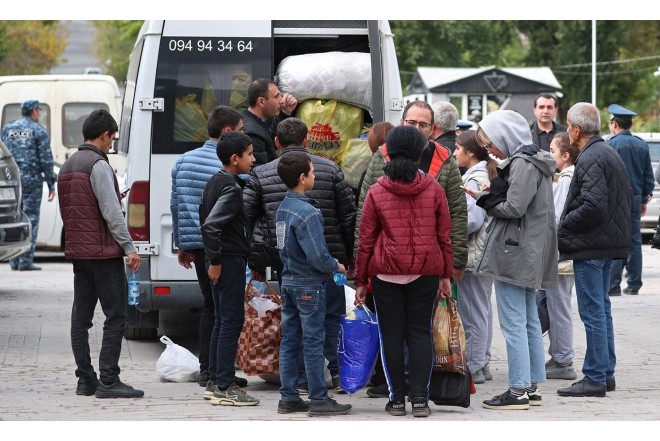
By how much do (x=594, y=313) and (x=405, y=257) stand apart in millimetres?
1621

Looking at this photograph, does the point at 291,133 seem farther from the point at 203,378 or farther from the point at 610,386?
the point at 610,386

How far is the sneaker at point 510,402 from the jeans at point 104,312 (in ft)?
7.87

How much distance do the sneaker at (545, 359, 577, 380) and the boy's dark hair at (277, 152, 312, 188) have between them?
2640 mm

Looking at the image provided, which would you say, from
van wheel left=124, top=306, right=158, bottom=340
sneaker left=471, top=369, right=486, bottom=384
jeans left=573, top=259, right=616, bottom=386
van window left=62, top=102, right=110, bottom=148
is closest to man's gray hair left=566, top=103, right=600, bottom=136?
jeans left=573, top=259, right=616, bottom=386

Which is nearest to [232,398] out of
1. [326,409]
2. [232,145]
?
[326,409]

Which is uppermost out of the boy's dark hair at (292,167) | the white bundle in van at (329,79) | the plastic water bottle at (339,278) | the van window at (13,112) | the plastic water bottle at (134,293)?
the van window at (13,112)

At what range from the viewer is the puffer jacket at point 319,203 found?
26.1 feet

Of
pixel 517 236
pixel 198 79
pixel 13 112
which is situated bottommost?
pixel 517 236

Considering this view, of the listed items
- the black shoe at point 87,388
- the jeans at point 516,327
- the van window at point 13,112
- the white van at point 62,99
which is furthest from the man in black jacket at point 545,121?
the van window at point 13,112

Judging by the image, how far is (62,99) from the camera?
2020cm

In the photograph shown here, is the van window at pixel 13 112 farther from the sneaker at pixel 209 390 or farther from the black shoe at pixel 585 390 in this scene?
the black shoe at pixel 585 390

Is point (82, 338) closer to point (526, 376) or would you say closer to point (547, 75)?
point (526, 376)

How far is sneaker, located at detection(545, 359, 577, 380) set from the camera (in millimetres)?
9047

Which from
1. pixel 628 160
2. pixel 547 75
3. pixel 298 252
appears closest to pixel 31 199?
pixel 628 160
